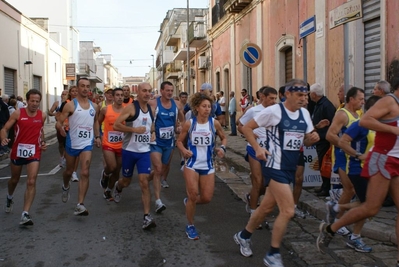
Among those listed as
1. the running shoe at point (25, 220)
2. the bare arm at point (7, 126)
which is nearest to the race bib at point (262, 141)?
the running shoe at point (25, 220)

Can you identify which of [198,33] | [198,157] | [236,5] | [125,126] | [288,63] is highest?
[198,33]

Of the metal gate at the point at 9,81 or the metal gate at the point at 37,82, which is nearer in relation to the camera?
the metal gate at the point at 9,81

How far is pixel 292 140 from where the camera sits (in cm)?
479

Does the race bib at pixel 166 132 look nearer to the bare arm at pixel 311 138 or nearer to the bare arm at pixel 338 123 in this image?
the bare arm at pixel 338 123

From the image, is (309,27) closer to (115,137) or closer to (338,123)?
(338,123)

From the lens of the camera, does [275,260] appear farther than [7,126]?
No

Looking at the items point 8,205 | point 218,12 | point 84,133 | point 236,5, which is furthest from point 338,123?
point 218,12

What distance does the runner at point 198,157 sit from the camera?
571cm

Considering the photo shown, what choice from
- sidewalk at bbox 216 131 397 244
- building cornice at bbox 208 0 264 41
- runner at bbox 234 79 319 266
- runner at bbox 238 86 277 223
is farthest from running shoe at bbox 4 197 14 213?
building cornice at bbox 208 0 264 41

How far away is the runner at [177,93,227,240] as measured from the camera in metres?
5.71

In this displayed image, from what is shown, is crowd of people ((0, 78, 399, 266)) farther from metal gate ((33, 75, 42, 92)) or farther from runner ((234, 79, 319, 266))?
metal gate ((33, 75, 42, 92))

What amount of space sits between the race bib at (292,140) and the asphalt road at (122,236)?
115 centimetres

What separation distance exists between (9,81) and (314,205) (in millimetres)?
22089

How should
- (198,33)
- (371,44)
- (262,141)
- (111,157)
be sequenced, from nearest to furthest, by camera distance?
(262,141)
(111,157)
(371,44)
(198,33)
